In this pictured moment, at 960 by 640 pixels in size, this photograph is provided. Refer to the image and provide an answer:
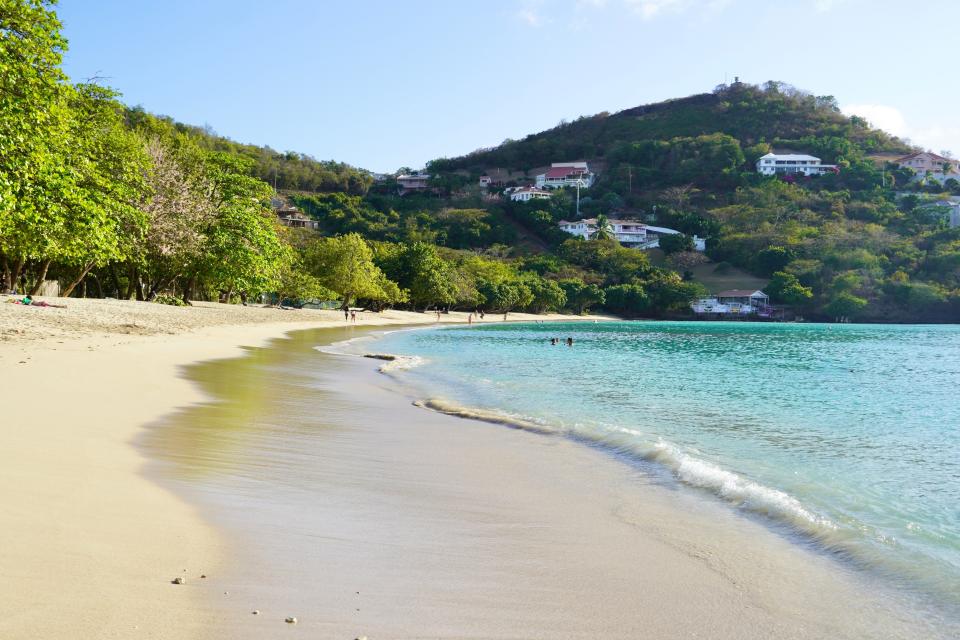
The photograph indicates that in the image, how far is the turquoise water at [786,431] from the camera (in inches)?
253

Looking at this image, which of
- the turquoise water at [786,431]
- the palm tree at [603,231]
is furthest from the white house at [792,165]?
the turquoise water at [786,431]

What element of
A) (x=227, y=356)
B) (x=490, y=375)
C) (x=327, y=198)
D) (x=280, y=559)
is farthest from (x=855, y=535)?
(x=327, y=198)

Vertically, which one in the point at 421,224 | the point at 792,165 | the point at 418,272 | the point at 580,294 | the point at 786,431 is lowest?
the point at 786,431

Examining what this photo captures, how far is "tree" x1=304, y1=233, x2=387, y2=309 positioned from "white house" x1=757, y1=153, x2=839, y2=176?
436ft

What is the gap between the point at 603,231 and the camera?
465 ft

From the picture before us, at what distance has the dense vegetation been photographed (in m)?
19.7

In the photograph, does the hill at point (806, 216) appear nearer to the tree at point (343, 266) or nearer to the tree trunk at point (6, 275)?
the tree at point (343, 266)

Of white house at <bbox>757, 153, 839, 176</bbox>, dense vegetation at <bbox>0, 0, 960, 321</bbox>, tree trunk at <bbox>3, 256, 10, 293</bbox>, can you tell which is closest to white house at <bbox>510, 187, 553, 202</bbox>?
dense vegetation at <bbox>0, 0, 960, 321</bbox>

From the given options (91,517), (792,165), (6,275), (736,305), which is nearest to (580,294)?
(736,305)

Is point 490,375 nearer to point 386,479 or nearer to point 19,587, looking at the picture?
point 386,479

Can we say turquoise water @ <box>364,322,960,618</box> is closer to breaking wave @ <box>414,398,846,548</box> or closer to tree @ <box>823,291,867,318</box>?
breaking wave @ <box>414,398,846,548</box>

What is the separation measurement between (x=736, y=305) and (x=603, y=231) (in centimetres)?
3495

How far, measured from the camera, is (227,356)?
2259cm

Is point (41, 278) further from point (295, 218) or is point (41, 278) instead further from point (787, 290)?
point (787, 290)
